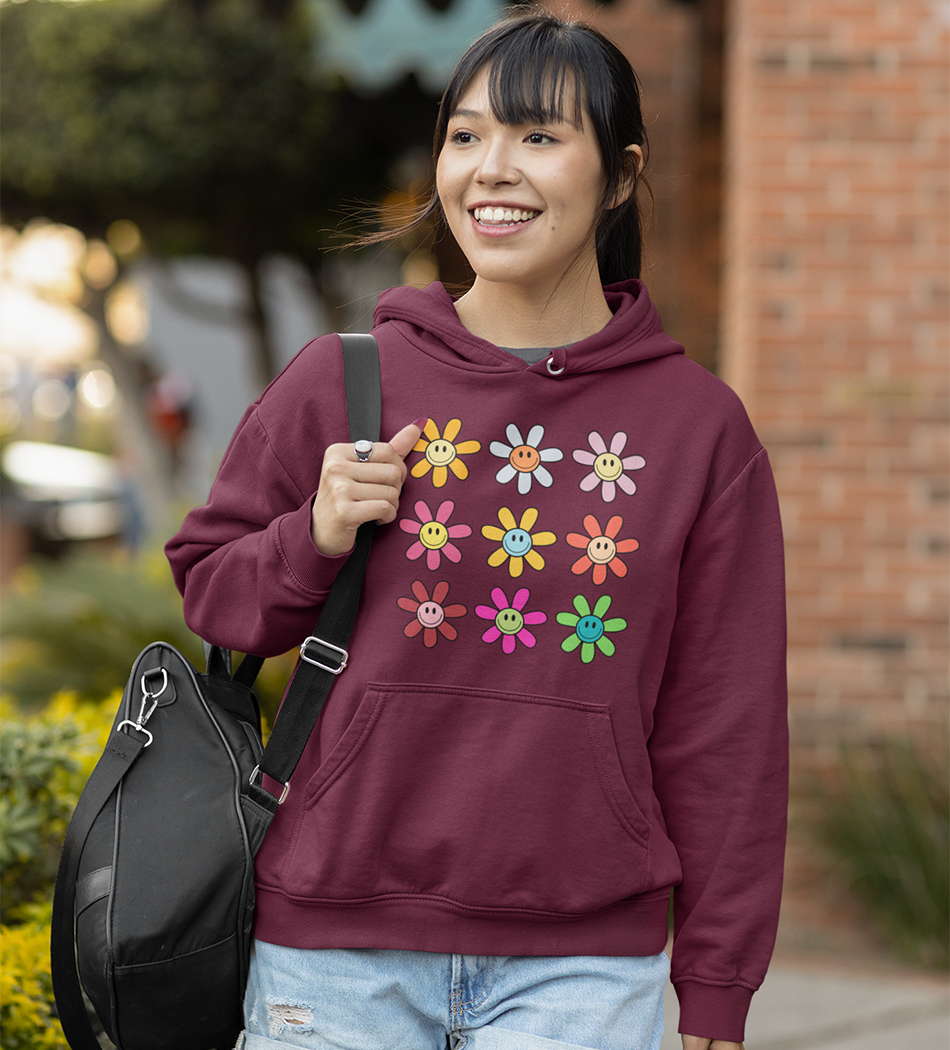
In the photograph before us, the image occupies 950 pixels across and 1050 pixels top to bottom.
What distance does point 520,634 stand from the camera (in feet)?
5.17

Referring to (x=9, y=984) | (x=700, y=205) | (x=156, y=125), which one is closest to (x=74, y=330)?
(x=156, y=125)

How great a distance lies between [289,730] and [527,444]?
0.47m

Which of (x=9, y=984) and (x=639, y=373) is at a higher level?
(x=639, y=373)

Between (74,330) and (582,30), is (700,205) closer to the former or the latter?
(582,30)

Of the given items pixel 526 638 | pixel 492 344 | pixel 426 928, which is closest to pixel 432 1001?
pixel 426 928

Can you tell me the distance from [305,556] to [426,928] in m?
0.48

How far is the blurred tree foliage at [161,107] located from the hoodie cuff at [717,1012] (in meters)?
7.45

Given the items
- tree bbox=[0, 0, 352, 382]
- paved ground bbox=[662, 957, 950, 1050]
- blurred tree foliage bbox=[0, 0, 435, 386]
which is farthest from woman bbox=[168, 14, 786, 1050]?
tree bbox=[0, 0, 352, 382]

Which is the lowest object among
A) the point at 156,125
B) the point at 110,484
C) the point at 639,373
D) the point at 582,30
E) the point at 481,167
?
the point at 110,484

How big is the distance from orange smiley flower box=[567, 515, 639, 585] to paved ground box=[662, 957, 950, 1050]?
239 centimetres

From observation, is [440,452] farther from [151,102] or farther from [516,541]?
[151,102]

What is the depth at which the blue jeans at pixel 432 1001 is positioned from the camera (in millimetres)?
1556

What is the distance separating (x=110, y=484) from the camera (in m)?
19.8

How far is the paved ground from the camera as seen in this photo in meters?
3.58
